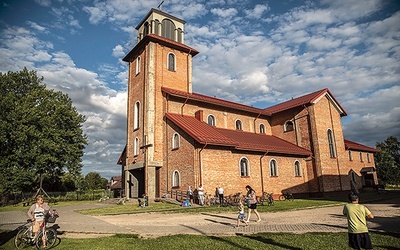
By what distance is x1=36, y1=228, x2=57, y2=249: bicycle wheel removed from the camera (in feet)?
25.1

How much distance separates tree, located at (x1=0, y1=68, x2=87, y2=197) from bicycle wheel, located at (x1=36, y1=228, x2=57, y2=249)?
907 inches

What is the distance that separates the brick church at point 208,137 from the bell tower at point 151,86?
82 mm

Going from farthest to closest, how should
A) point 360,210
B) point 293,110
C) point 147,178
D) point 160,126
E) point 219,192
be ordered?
point 293,110 → point 160,126 → point 147,178 → point 219,192 → point 360,210

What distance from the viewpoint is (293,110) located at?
28156 millimetres

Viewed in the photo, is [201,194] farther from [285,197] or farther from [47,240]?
[47,240]

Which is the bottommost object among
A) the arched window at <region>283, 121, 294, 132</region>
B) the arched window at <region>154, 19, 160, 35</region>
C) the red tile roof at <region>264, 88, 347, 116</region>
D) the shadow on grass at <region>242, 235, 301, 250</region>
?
the shadow on grass at <region>242, 235, 301, 250</region>

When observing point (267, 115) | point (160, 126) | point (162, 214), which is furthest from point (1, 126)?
point (267, 115)

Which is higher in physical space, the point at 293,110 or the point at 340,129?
the point at 293,110

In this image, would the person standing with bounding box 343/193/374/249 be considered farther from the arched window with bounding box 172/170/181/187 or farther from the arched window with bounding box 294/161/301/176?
the arched window with bounding box 294/161/301/176

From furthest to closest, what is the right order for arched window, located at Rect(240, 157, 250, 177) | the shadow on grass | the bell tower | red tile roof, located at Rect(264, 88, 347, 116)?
1. red tile roof, located at Rect(264, 88, 347, 116)
2. the bell tower
3. arched window, located at Rect(240, 157, 250, 177)
4. the shadow on grass

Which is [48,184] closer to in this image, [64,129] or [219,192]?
[64,129]

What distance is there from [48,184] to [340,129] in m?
38.1

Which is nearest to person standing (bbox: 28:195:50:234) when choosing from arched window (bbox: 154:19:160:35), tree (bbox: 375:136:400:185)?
arched window (bbox: 154:19:160:35)

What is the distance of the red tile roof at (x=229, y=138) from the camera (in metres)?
19.1
